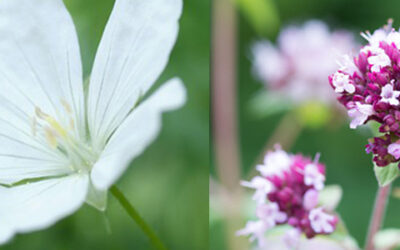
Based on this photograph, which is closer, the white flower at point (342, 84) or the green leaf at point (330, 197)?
the white flower at point (342, 84)

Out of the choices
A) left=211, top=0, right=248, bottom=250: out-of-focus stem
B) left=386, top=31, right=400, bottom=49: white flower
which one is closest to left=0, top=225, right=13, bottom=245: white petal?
left=386, top=31, right=400, bottom=49: white flower

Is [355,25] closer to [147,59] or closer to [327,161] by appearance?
[327,161]

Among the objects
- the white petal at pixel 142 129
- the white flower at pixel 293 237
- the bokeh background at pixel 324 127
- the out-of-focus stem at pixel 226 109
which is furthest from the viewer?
the bokeh background at pixel 324 127

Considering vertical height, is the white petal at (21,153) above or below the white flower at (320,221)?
above

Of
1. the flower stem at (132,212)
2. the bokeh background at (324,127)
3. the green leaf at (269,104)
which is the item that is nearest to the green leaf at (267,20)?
the bokeh background at (324,127)

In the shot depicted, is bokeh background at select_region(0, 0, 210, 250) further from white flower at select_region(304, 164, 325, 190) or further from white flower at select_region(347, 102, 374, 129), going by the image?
white flower at select_region(347, 102, 374, 129)

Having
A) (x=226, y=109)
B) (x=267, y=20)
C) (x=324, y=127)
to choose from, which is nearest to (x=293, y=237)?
(x=226, y=109)

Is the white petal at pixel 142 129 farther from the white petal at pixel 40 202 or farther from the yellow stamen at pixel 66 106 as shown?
the yellow stamen at pixel 66 106

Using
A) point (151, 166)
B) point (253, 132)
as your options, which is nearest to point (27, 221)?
point (151, 166)
